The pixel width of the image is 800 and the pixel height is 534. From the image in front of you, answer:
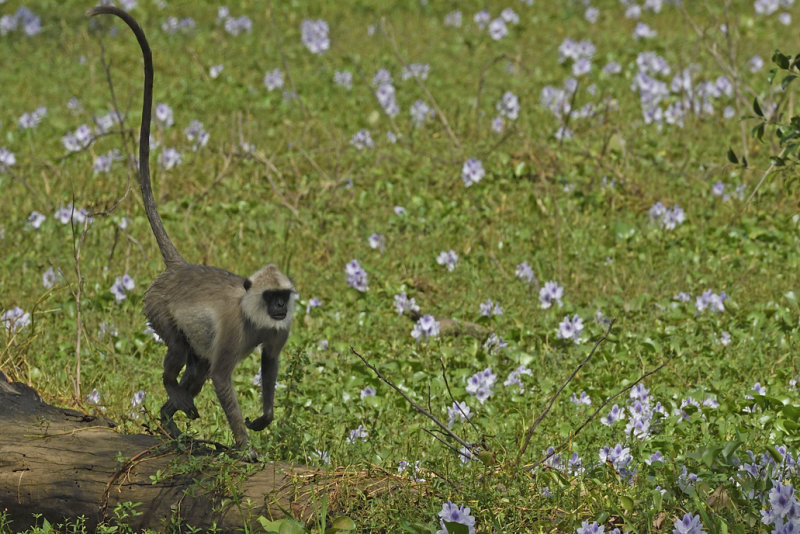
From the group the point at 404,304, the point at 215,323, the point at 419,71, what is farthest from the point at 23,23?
the point at 215,323

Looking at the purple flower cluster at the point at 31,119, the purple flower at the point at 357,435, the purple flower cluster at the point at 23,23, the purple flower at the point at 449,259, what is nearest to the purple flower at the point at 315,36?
the purple flower cluster at the point at 31,119

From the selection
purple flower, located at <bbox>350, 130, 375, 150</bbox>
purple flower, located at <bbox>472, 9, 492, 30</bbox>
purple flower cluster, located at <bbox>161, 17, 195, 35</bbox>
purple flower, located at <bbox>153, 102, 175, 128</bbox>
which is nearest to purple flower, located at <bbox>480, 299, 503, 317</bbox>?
purple flower, located at <bbox>350, 130, 375, 150</bbox>

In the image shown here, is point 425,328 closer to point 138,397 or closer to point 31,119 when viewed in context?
point 138,397

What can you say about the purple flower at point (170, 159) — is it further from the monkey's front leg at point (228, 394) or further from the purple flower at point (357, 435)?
the monkey's front leg at point (228, 394)

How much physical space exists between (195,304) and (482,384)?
1999 mm

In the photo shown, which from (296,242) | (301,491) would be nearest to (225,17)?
(296,242)

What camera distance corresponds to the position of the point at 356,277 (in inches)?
305

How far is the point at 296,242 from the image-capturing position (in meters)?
8.53

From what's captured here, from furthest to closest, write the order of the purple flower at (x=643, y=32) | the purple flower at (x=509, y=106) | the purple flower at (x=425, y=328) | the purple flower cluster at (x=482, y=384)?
the purple flower at (x=643, y=32), the purple flower at (x=509, y=106), the purple flower at (x=425, y=328), the purple flower cluster at (x=482, y=384)

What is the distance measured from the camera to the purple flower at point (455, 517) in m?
4.04

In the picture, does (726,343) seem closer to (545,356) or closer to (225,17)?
(545,356)

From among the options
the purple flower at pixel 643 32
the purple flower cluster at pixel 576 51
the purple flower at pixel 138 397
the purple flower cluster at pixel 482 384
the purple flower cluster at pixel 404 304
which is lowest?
the purple flower at pixel 138 397

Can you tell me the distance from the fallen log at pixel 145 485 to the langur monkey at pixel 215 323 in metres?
0.29

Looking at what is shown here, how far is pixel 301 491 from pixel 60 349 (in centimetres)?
304
